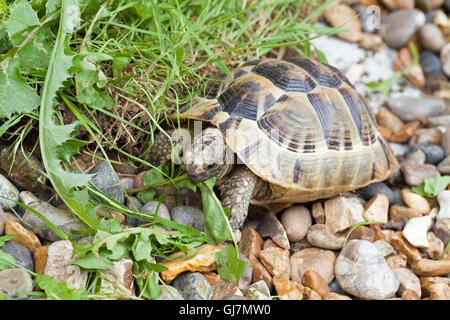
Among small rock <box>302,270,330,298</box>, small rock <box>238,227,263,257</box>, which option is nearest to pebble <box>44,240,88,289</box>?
small rock <box>238,227,263,257</box>

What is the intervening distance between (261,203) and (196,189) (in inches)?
15.9

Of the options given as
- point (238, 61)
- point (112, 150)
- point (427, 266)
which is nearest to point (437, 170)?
point (427, 266)

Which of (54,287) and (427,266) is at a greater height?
(54,287)

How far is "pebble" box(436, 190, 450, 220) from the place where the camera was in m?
2.73

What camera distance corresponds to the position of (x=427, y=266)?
2.43 meters

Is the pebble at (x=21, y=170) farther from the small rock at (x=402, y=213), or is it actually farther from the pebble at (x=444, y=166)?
the pebble at (x=444, y=166)

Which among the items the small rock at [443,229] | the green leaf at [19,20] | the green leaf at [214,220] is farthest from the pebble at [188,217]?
the small rock at [443,229]

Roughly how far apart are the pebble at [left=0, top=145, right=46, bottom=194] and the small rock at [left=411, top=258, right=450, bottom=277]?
6.79 feet

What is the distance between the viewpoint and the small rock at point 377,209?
274cm

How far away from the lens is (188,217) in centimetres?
244

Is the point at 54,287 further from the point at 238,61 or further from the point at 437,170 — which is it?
the point at 437,170

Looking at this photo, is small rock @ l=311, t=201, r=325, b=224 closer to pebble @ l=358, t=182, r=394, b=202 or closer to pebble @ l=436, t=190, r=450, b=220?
pebble @ l=358, t=182, r=394, b=202

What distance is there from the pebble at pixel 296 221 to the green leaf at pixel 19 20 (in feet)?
5.63

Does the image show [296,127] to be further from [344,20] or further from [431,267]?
[344,20]
